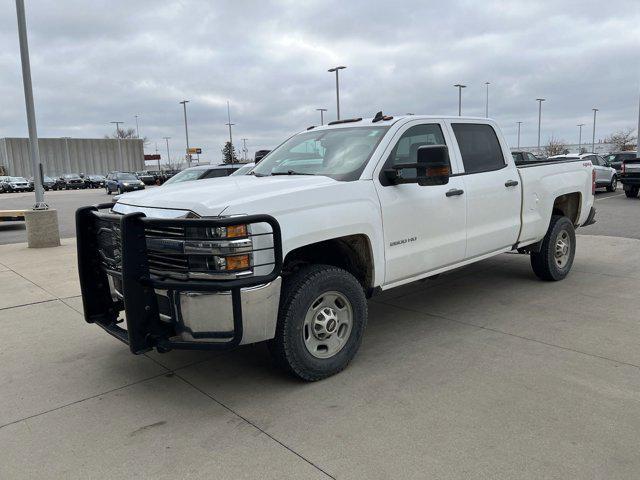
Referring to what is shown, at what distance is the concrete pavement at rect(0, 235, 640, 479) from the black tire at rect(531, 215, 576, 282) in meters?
0.86

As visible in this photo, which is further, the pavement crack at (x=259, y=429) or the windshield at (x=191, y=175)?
the windshield at (x=191, y=175)

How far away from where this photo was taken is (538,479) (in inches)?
107

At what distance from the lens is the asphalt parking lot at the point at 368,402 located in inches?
115

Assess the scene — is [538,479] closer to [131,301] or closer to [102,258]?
[131,301]

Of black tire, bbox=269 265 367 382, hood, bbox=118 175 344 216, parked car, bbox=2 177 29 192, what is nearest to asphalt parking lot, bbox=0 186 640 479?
black tire, bbox=269 265 367 382

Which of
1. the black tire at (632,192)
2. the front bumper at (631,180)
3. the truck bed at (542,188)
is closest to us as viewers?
the truck bed at (542,188)

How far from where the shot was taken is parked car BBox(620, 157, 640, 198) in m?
19.6

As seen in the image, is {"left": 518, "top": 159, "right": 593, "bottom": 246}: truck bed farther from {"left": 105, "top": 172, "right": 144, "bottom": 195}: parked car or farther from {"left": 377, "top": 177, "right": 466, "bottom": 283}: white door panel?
{"left": 105, "top": 172, "right": 144, "bottom": 195}: parked car

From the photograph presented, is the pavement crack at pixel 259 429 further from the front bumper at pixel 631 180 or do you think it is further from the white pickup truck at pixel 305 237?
the front bumper at pixel 631 180

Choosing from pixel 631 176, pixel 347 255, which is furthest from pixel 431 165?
pixel 631 176

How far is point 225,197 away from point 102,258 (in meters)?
1.32

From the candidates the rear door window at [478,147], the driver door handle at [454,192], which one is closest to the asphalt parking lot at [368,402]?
the driver door handle at [454,192]

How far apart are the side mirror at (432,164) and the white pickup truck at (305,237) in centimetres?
1

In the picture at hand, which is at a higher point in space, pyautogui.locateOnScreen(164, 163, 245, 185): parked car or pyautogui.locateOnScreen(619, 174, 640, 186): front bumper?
pyautogui.locateOnScreen(164, 163, 245, 185): parked car
